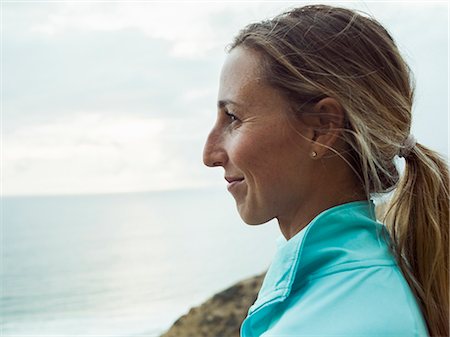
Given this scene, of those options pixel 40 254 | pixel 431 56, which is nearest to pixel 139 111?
pixel 40 254

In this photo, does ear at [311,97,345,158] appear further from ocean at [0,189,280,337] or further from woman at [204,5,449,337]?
ocean at [0,189,280,337]

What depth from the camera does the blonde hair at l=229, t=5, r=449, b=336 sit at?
0.78 meters

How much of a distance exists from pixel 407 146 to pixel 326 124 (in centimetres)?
11

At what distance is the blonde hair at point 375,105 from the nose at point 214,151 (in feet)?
0.31

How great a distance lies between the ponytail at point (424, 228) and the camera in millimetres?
780

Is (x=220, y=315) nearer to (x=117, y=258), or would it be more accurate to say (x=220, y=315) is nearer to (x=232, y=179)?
(x=232, y=179)

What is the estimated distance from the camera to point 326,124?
0.79 m

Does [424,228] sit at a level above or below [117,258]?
above

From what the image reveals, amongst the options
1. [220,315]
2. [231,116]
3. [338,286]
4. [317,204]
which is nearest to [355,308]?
[338,286]

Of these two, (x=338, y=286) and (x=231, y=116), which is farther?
(x=231, y=116)

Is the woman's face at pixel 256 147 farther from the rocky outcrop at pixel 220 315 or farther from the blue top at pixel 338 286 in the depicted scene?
the rocky outcrop at pixel 220 315

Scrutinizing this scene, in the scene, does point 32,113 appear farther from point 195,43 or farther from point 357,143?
point 357,143

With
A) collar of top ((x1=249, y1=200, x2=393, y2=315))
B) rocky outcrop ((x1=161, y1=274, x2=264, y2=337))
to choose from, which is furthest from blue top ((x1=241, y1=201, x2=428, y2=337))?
rocky outcrop ((x1=161, y1=274, x2=264, y2=337))

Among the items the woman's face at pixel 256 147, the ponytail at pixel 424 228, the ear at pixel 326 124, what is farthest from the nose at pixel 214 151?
the ponytail at pixel 424 228
